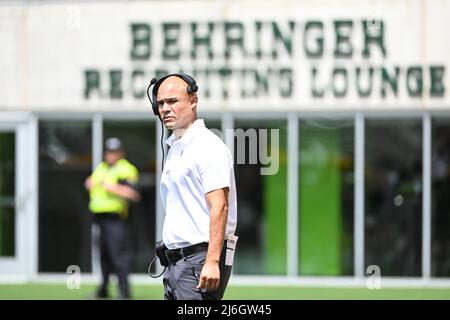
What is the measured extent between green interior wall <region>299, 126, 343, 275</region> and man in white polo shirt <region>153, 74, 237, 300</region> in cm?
889

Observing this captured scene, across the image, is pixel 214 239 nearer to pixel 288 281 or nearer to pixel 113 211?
pixel 113 211

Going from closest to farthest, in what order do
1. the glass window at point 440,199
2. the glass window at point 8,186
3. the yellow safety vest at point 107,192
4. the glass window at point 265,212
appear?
the yellow safety vest at point 107,192 < the glass window at point 440,199 < the glass window at point 265,212 < the glass window at point 8,186

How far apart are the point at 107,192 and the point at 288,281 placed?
3409mm

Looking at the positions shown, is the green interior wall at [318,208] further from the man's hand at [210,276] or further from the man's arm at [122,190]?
the man's hand at [210,276]

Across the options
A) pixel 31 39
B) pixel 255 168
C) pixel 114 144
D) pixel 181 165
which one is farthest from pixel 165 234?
pixel 31 39

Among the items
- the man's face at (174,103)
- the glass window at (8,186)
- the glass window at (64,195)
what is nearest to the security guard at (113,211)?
Answer: the glass window at (64,195)

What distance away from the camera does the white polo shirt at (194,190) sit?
5.61 metres

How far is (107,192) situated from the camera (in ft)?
41.1

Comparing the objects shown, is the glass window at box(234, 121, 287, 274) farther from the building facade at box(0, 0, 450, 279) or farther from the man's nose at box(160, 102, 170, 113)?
the man's nose at box(160, 102, 170, 113)

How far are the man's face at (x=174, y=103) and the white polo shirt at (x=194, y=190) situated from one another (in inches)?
4.9

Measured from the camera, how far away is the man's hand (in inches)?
213

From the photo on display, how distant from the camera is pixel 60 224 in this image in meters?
15.1

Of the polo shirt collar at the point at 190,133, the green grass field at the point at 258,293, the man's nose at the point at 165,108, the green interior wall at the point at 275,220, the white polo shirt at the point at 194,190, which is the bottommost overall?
the green grass field at the point at 258,293

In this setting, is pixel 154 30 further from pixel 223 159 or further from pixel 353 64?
pixel 223 159
